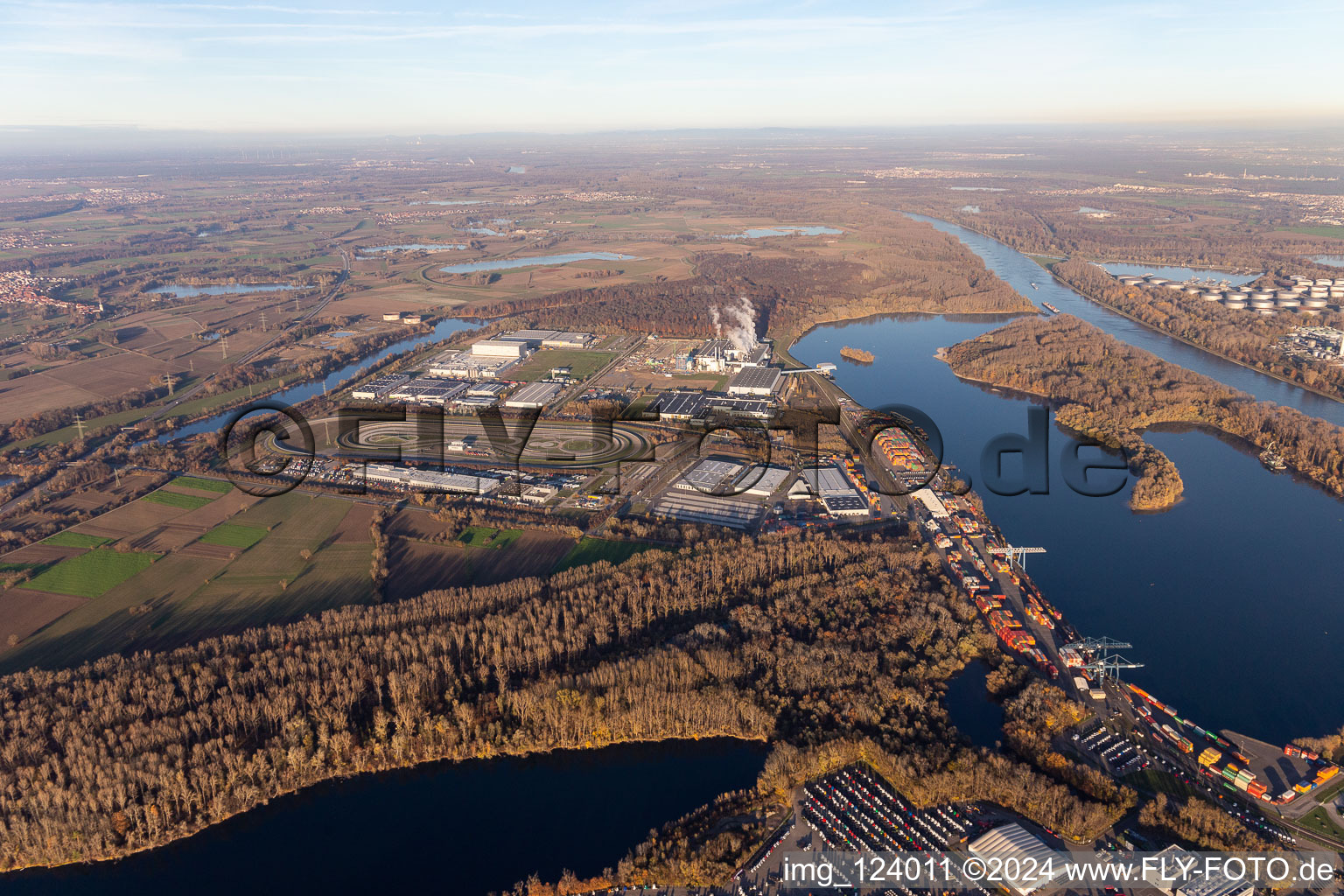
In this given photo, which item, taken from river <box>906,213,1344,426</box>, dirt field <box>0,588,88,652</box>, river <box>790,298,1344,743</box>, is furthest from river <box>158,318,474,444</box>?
river <box>906,213,1344,426</box>

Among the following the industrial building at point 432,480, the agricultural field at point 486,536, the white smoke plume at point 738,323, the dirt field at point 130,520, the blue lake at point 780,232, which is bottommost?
the agricultural field at point 486,536

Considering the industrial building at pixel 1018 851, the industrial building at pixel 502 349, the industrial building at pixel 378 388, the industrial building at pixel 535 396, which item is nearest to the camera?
the industrial building at pixel 1018 851

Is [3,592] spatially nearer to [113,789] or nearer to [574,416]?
[113,789]

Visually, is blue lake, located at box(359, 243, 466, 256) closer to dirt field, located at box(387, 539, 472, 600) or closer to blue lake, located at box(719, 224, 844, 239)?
blue lake, located at box(719, 224, 844, 239)

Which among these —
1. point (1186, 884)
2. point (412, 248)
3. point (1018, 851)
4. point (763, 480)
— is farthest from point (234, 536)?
point (412, 248)

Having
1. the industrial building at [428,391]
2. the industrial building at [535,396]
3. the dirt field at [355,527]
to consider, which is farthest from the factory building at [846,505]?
the industrial building at [428,391]

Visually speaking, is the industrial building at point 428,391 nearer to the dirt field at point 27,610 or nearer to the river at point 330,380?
the river at point 330,380

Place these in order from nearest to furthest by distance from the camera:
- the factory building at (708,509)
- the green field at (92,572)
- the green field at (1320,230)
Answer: the green field at (92,572), the factory building at (708,509), the green field at (1320,230)
